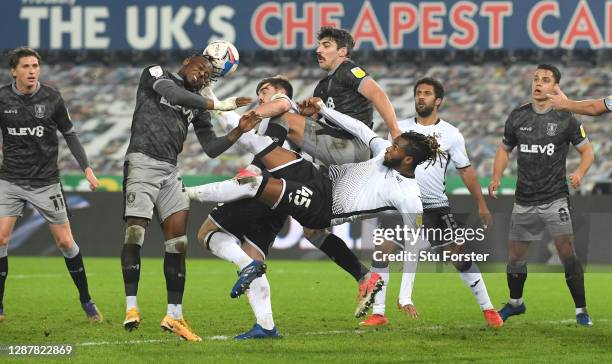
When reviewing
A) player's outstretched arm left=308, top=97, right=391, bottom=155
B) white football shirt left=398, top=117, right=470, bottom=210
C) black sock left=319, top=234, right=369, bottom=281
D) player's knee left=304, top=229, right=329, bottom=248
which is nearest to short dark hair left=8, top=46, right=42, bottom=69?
player's outstretched arm left=308, top=97, right=391, bottom=155

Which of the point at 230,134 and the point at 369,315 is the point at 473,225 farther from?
the point at 230,134

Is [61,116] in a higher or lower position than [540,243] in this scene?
higher

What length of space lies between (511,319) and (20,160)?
Answer: 4802 millimetres

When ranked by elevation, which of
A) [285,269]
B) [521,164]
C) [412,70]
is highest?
[412,70]

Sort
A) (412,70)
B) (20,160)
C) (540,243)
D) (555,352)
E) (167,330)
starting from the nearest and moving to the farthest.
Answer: (555,352)
(167,330)
(20,160)
(540,243)
(412,70)

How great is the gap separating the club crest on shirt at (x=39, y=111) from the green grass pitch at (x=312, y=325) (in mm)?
1853

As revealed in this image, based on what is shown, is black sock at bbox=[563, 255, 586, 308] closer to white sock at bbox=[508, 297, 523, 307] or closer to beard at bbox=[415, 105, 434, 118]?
white sock at bbox=[508, 297, 523, 307]

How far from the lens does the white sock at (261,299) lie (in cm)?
854

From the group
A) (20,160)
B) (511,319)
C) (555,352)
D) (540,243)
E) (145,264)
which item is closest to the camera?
(555,352)

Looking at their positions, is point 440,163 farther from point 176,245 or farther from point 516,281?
point 176,245

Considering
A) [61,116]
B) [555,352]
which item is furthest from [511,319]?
[61,116]

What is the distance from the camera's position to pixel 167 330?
8.80 m

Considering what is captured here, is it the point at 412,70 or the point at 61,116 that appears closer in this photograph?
the point at 61,116

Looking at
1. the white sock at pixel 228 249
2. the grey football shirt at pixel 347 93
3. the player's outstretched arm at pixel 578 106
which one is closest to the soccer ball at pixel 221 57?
the grey football shirt at pixel 347 93
